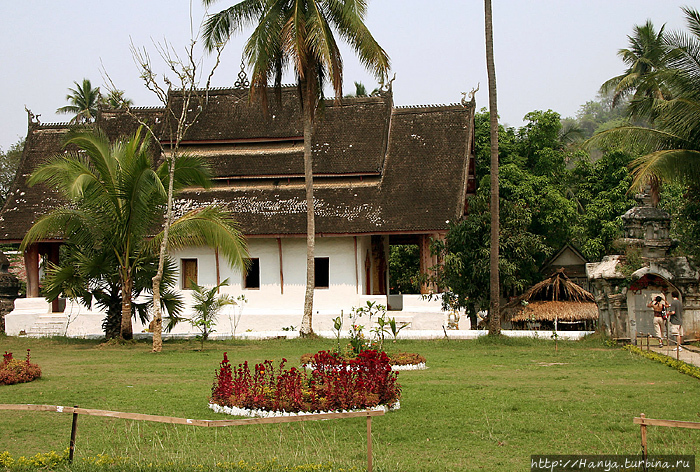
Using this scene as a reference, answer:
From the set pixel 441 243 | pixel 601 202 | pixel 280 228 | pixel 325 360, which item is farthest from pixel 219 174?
pixel 325 360

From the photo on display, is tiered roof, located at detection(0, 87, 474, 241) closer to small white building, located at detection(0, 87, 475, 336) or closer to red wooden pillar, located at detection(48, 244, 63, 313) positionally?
small white building, located at detection(0, 87, 475, 336)

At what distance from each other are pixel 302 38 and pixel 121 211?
6.20 m

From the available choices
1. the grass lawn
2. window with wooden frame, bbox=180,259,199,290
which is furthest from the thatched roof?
window with wooden frame, bbox=180,259,199,290

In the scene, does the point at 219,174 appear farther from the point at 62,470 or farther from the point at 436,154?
the point at 62,470

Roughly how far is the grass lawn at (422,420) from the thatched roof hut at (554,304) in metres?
6.86

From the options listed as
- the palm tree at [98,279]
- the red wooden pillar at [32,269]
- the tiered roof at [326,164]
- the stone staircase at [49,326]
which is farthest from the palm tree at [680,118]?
the red wooden pillar at [32,269]

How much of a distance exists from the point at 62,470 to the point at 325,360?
356cm

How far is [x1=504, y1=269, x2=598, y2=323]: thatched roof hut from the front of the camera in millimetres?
21500

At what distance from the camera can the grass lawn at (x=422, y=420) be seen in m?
7.32

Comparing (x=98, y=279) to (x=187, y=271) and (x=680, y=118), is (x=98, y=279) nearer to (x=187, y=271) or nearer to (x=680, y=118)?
(x=187, y=271)

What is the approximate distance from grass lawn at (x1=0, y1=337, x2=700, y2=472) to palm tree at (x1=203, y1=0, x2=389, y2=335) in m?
7.88

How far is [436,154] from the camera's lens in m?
25.0

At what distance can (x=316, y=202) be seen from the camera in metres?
23.9

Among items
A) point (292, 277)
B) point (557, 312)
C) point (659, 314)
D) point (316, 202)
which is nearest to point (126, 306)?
point (292, 277)
